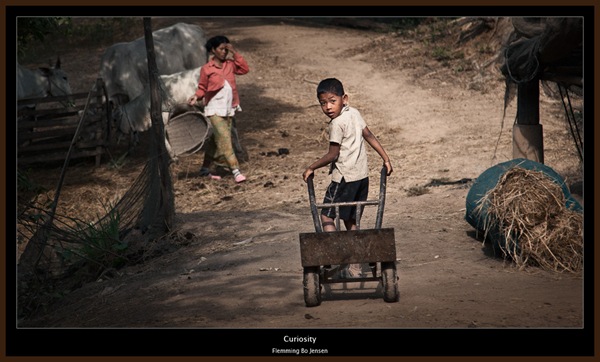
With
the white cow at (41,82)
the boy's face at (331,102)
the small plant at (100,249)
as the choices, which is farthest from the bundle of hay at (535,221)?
the white cow at (41,82)

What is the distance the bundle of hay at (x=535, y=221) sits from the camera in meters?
7.34

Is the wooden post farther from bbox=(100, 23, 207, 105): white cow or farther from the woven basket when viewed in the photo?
bbox=(100, 23, 207, 105): white cow

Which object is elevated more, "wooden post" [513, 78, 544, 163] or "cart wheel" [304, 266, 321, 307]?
"wooden post" [513, 78, 544, 163]

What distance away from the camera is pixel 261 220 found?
31.9ft

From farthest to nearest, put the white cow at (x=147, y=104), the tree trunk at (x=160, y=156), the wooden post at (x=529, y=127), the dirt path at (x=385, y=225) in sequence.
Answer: the white cow at (x=147, y=104) → the wooden post at (x=529, y=127) → the tree trunk at (x=160, y=156) → the dirt path at (x=385, y=225)

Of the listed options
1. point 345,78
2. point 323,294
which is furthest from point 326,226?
point 345,78

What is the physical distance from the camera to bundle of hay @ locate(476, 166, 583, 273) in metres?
7.34

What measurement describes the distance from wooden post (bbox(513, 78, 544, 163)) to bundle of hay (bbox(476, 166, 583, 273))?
6.45ft

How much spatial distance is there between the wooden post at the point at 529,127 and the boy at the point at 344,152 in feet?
10.2

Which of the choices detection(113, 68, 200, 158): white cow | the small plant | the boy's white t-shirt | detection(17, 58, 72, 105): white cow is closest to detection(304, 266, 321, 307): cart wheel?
the boy's white t-shirt

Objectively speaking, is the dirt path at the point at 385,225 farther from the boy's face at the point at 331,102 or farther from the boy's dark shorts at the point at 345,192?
the boy's face at the point at 331,102

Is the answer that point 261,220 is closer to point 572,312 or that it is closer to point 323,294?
point 323,294

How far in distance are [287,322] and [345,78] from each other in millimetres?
12134

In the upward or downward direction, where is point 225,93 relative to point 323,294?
upward
